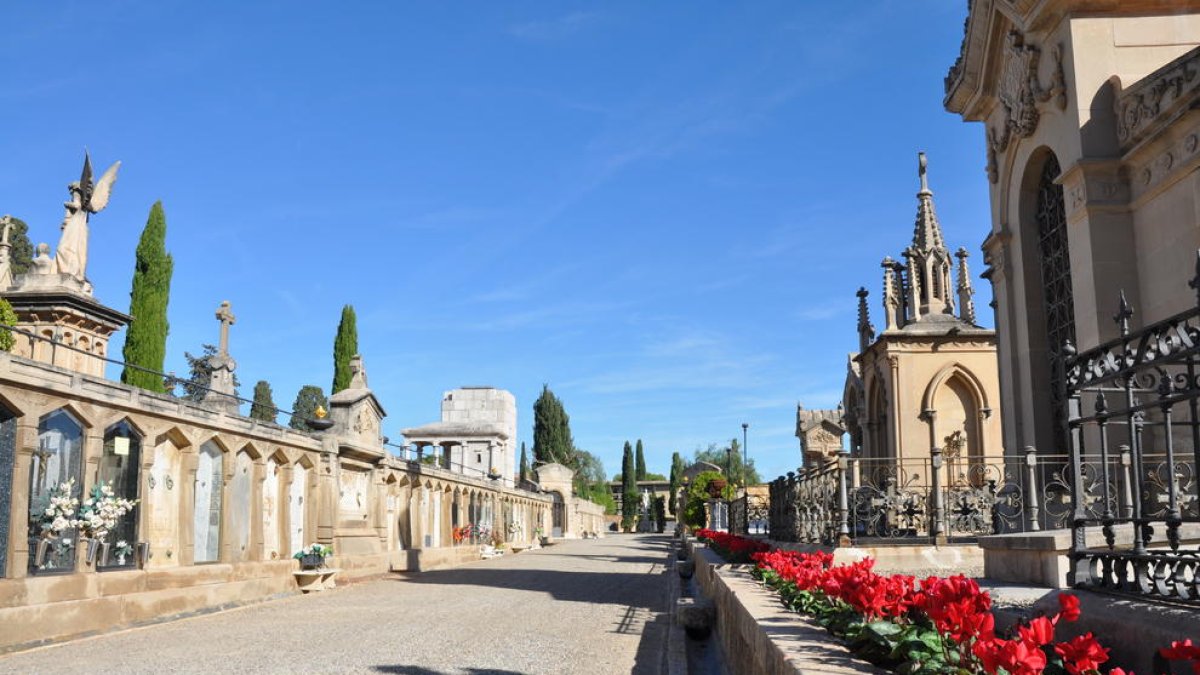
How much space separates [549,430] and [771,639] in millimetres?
83678

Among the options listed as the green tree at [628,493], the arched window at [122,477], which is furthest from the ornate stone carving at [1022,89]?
the green tree at [628,493]

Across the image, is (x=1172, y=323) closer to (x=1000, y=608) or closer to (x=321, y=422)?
(x=1000, y=608)

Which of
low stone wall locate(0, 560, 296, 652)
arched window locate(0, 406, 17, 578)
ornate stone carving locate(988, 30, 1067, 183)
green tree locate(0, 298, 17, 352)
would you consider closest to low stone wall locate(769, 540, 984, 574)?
ornate stone carving locate(988, 30, 1067, 183)

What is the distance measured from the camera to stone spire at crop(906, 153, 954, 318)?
23.0m

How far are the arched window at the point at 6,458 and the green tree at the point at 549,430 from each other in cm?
7678

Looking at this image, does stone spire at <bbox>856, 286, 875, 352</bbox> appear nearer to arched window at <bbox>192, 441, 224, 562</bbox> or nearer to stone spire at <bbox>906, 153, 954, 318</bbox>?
stone spire at <bbox>906, 153, 954, 318</bbox>

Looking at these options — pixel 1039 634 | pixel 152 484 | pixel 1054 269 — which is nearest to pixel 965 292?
pixel 1054 269

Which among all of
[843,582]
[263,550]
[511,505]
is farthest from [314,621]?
[511,505]

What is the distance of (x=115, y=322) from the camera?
76.0ft

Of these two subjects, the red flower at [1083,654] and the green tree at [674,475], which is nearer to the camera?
the red flower at [1083,654]

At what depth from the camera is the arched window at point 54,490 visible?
37.5 ft

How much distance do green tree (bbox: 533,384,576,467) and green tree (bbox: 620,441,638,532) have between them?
1350 centimetres

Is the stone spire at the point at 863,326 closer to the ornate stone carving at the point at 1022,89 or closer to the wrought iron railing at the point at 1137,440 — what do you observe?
the ornate stone carving at the point at 1022,89

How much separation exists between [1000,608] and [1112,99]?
938 cm
